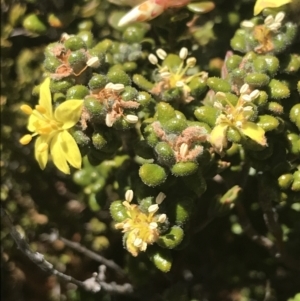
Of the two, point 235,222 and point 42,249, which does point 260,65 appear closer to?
point 235,222

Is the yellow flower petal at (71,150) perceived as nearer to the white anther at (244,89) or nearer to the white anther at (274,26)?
the white anther at (244,89)

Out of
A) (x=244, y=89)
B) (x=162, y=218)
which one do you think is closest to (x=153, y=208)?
(x=162, y=218)

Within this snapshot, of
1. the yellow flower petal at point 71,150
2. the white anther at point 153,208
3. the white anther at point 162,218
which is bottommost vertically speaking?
the white anther at point 162,218

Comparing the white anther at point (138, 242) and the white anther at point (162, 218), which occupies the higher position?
the white anther at point (162, 218)

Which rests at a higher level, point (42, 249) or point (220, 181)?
point (220, 181)

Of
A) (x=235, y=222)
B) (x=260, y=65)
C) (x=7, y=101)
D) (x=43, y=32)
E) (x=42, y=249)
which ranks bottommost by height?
(x=42, y=249)

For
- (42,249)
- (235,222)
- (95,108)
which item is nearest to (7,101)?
(42,249)

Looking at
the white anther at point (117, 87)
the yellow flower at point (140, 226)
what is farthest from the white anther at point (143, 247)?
the white anther at point (117, 87)

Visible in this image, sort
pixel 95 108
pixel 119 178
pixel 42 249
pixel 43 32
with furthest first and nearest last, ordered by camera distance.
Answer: pixel 42 249 → pixel 43 32 → pixel 119 178 → pixel 95 108
